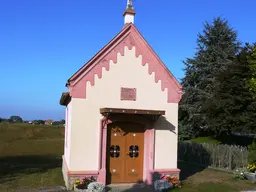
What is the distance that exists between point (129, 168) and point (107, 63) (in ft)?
14.3

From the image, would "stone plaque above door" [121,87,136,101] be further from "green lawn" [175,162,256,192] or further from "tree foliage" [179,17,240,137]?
"tree foliage" [179,17,240,137]

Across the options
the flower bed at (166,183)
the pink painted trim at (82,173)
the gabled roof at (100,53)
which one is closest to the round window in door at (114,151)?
the pink painted trim at (82,173)

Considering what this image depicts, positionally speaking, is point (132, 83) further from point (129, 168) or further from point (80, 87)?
point (129, 168)

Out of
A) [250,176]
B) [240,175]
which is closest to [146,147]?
[240,175]

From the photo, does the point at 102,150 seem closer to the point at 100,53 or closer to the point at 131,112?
the point at 131,112

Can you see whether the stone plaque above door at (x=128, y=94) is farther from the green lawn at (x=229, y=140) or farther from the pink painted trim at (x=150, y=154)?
the green lawn at (x=229, y=140)

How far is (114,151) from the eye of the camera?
1272 cm

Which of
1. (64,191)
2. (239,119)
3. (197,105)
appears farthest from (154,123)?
(197,105)

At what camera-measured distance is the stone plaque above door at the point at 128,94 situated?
12624 millimetres

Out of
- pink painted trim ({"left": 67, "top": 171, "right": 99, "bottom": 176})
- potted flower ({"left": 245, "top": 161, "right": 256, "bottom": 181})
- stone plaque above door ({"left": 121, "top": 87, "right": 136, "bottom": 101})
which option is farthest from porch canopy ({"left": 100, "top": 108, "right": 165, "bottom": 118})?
potted flower ({"left": 245, "top": 161, "right": 256, "bottom": 181})

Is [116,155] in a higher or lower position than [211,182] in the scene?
higher

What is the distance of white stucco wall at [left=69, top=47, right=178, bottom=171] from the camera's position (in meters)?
11.9

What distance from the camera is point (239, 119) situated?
22.4 m

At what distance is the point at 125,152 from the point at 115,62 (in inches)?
145
